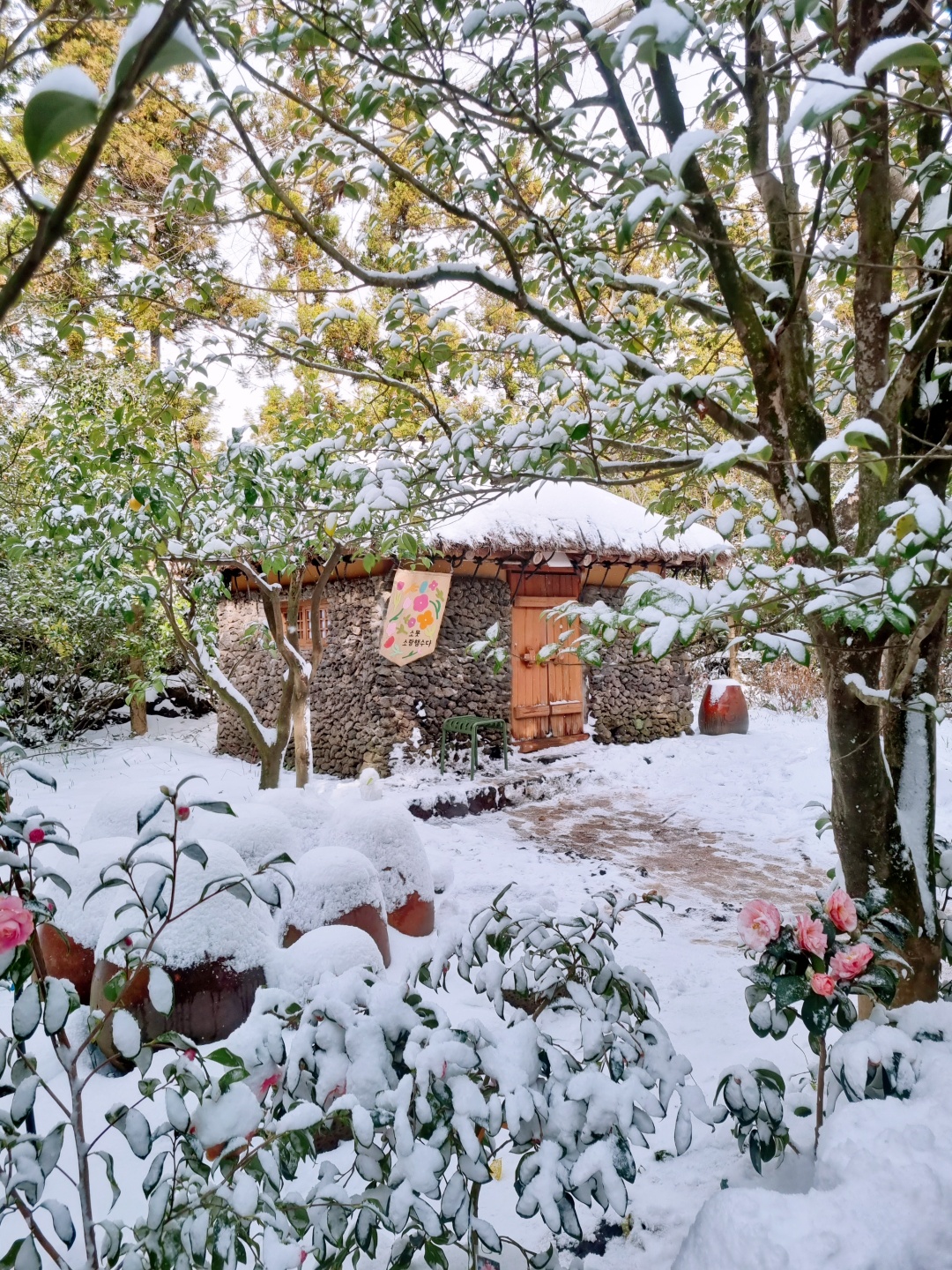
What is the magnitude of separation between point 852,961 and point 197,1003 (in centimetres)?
199

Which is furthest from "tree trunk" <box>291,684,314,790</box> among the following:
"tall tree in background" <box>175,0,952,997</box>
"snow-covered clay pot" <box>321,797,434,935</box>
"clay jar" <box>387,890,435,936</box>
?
"tall tree in background" <box>175,0,952,997</box>

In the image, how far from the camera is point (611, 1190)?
42.5 inches

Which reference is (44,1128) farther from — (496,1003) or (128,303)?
(128,303)

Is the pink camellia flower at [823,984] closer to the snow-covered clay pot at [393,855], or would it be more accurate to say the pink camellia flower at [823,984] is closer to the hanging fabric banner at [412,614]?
the snow-covered clay pot at [393,855]

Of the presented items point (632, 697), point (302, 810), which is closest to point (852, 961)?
point (302, 810)

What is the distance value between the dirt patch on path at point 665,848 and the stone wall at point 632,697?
250 cm

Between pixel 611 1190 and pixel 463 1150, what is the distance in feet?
0.76

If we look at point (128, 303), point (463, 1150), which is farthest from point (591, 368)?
point (128, 303)

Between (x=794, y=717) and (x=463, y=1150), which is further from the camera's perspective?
(x=794, y=717)

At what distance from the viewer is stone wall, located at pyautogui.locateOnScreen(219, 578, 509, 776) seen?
7.80 meters

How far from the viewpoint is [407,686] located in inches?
310

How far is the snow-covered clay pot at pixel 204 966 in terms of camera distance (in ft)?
7.54

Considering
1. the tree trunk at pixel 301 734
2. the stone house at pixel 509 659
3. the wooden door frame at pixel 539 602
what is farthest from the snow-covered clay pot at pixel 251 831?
the wooden door frame at pixel 539 602

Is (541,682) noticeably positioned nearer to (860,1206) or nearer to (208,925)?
(208,925)
